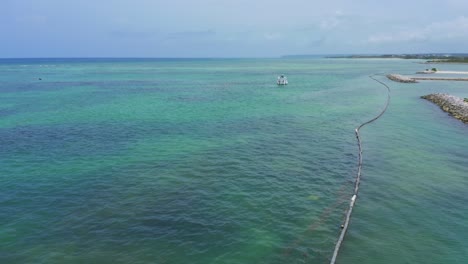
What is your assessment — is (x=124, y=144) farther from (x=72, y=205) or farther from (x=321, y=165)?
(x=321, y=165)

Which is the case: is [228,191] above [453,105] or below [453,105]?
below

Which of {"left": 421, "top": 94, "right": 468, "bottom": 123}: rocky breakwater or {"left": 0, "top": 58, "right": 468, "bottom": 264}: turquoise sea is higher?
{"left": 421, "top": 94, "right": 468, "bottom": 123}: rocky breakwater

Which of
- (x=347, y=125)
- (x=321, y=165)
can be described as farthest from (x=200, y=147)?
(x=347, y=125)

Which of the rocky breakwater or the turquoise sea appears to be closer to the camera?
the turquoise sea

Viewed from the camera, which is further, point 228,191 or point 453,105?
point 453,105
